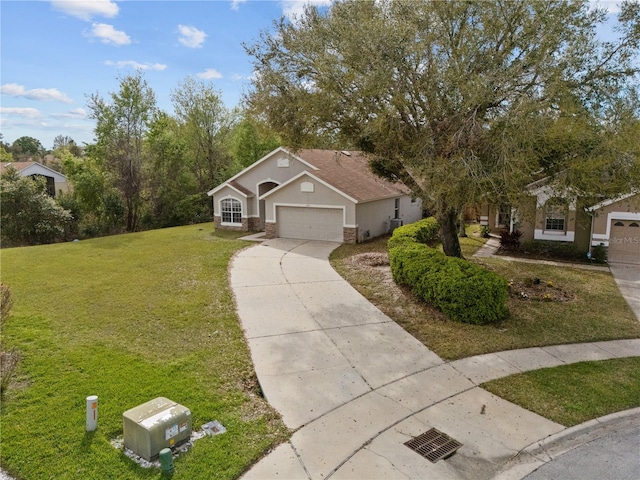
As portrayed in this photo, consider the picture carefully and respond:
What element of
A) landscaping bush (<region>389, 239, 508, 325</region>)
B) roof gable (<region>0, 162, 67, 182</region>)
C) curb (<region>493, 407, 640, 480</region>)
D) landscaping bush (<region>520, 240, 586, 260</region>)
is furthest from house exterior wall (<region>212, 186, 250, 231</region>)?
curb (<region>493, 407, 640, 480</region>)

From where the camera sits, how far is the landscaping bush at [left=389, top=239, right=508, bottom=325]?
10.1 m

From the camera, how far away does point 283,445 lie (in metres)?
5.68

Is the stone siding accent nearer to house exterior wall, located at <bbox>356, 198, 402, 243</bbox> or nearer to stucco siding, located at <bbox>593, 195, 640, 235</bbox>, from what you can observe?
house exterior wall, located at <bbox>356, 198, 402, 243</bbox>

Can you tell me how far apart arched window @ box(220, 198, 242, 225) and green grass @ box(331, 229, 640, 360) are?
10.8 m

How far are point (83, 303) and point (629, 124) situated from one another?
47.6 ft

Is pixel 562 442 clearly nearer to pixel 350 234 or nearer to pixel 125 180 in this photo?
pixel 350 234

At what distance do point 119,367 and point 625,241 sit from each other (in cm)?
1881

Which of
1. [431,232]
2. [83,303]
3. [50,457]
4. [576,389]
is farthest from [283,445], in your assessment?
[431,232]

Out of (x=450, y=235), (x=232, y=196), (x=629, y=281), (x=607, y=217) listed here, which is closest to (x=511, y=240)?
(x=607, y=217)

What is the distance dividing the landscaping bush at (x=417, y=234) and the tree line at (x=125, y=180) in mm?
14581

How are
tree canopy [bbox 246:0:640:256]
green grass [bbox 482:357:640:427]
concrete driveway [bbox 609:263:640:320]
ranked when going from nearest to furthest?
green grass [bbox 482:357:640:427] < tree canopy [bbox 246:0:640:256] < concrete driveway [bbox 609:263:640:320]

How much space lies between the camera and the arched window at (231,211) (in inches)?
953

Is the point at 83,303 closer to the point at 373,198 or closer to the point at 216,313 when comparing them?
the point at 216,313

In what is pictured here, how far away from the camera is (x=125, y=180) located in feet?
92.9
